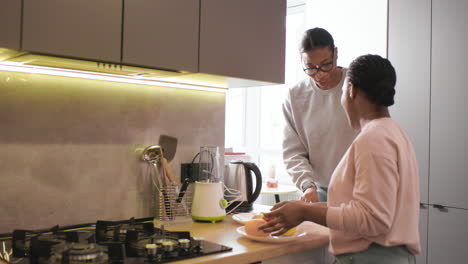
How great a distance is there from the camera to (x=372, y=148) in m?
1.27

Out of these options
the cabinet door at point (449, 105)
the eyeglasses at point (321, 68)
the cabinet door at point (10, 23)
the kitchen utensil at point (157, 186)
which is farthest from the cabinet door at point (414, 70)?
the cabinet door at point (10, 23)

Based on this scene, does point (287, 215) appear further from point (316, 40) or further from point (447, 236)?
point (447, 236)

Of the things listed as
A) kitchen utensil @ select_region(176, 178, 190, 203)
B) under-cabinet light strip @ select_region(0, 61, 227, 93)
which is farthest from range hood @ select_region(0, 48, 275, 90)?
kitchen utensil @ select_region(176, 178, 190, 203)

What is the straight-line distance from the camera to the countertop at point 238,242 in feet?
4.68

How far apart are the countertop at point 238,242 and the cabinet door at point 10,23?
784mm

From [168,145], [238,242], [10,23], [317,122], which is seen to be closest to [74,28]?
[10,23]

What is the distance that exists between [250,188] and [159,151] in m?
0.52

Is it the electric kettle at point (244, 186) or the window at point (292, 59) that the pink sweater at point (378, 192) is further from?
the window at point (292, 59)

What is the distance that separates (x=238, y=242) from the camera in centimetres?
161

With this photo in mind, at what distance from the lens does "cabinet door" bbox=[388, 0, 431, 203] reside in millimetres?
2990

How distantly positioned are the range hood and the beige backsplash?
65mm

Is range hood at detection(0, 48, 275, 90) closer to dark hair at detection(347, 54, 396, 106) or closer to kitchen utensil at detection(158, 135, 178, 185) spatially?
kitchen utensil at detection(158, 135, 178, 185)

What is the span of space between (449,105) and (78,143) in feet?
7.52

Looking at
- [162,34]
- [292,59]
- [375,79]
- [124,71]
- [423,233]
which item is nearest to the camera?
[375,79]
